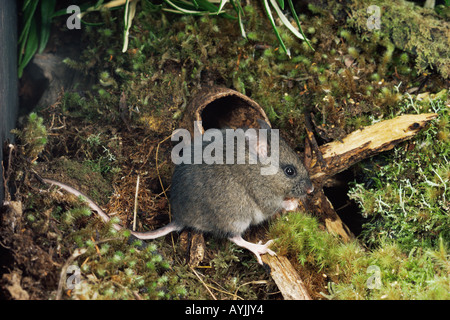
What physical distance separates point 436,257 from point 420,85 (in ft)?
7.35

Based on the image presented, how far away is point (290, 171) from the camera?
421 centimetres

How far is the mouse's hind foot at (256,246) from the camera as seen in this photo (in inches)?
145

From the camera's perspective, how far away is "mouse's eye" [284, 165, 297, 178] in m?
4.20

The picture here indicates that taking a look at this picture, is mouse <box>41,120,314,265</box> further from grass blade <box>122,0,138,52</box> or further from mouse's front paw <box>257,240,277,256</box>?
grass blade <box>122,0,138,52</box>

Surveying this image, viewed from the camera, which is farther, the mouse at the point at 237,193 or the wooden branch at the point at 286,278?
the mouse at the point at 237,193

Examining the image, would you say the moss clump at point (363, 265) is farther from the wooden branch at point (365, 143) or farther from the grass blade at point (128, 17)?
the grass blade at point (128, 17)

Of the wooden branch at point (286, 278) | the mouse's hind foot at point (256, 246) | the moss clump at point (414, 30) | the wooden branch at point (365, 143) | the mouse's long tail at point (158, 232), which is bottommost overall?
the wooden branch at point (286, 278)

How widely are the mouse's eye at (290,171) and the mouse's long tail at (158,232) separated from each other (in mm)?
1174

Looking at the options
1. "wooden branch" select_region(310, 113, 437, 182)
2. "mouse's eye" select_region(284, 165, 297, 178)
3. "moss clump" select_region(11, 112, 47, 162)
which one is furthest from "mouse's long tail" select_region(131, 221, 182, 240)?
"wooden branch" select_region(310, 113, 437, 182)

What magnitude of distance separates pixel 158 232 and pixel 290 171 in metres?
1.40

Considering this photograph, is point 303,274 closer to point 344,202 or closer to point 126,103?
point 344,202

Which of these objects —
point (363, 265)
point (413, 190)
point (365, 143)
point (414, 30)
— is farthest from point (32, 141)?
point (414, 30)

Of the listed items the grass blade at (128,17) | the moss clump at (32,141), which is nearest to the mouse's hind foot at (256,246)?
the moss clump at (32,141)

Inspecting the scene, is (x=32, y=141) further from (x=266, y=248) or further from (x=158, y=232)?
(x=266, y=248)
